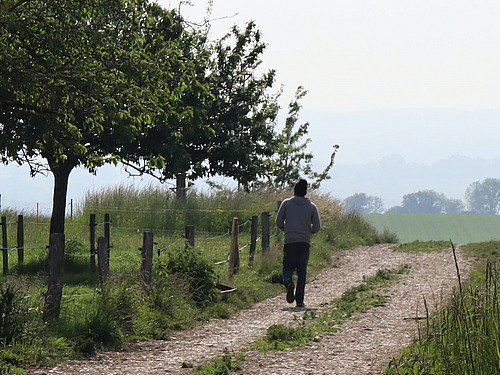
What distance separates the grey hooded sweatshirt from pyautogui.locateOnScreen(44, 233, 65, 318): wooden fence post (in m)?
4.87

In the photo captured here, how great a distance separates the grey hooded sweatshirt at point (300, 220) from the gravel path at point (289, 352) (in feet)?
4.52

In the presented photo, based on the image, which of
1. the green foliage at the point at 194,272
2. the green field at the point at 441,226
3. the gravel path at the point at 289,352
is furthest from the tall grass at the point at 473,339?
the green field at the point at 441,226

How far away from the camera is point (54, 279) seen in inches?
444

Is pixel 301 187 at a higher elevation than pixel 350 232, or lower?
higher

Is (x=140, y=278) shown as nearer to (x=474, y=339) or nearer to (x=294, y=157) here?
(x=474, y=339)

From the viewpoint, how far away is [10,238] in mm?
25891

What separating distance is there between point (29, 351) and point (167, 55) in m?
8.40

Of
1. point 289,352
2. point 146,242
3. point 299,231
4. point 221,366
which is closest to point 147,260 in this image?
point 146,242

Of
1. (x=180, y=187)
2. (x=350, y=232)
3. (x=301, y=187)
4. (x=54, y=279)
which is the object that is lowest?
(x=54, y=279)

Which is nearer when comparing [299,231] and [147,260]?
[147,260]

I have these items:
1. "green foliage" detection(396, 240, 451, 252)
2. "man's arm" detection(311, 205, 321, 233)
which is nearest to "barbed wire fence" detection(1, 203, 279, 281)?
"man's arm" detection(311, 205, 321, 233)

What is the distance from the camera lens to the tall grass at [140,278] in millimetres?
10430

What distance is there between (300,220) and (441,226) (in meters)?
128

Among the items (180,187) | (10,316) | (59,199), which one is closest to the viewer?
(10,316)
